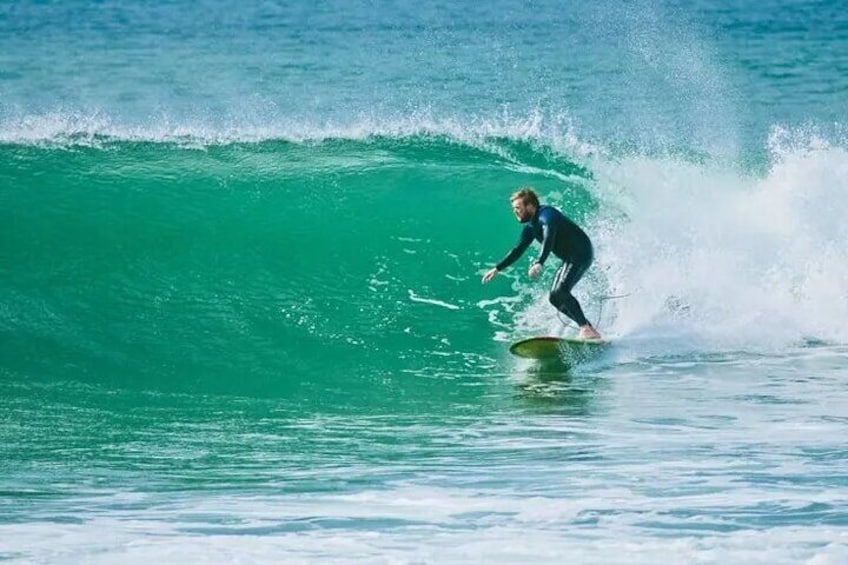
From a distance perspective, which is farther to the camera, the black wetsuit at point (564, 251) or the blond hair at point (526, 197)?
the black wetsuit at point (564, 251)

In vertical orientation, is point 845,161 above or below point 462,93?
above

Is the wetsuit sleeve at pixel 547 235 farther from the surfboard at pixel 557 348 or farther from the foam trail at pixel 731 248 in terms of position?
the foam trail at pixel 731 248

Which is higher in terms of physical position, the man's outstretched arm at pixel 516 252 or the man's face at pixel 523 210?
the man's face at pixel 523 210

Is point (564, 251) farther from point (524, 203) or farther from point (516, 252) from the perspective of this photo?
point (524, 203)

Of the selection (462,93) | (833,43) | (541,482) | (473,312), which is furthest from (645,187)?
(833,43)

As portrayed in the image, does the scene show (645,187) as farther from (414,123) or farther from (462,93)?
(462,93)

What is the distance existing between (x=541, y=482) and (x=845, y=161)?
8.40 metres

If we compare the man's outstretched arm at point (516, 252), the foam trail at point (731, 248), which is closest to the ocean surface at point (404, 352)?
the foam trail at point (731, 248)

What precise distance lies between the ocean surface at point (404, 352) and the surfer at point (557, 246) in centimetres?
49

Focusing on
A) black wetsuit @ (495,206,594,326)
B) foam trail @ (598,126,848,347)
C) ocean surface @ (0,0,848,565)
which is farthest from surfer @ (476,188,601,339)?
A: foam trail @ (598,126,848,347)

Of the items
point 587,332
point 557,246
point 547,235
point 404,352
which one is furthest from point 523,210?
point 404,352

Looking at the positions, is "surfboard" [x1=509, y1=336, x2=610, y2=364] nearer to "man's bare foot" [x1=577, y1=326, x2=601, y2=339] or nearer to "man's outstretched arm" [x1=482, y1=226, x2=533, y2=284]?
"man's bare foot" [x1=577, y1=326, x2=601, y2=339]

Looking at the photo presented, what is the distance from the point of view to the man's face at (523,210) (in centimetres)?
1021

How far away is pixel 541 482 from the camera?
7035 millimetres
